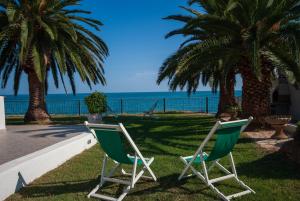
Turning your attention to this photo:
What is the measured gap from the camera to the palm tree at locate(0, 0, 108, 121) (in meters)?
13.4

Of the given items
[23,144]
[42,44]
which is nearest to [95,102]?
[42,44]

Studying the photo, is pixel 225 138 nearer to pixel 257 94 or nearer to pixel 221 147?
pixel 221 147

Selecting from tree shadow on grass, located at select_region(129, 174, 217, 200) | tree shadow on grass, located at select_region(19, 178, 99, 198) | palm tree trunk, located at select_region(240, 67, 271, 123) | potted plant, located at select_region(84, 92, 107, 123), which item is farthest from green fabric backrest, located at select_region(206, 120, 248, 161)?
potted plant, located at select_region(84, 92, 107, 123)

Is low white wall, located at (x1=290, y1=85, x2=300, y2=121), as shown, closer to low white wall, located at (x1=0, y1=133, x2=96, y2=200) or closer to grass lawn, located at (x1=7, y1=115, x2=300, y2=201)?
grass lawn, located at (x1=7, y1=115, x2=300, y2=201)

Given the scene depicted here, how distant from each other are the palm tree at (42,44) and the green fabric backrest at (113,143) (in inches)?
334

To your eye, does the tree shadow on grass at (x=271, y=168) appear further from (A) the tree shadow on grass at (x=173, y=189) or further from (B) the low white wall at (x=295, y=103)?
(B) the low white wall at (x=295, y=103)

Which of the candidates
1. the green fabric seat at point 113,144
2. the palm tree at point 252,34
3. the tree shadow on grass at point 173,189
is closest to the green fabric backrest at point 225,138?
the tree shadow on grass at point 173,189

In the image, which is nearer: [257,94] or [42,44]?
[257,94]

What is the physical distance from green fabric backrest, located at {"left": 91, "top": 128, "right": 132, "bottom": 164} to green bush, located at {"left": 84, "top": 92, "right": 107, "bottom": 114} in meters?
8.61

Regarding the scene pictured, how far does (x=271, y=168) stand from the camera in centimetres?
629

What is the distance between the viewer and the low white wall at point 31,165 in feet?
16.3

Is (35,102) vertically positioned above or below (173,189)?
above

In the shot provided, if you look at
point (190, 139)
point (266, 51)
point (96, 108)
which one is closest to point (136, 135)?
point (190, 139)

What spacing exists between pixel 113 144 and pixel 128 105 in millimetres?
20039
